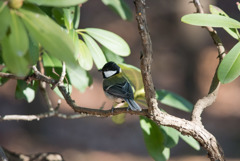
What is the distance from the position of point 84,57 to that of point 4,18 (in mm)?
641

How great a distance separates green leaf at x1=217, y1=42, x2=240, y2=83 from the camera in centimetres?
136

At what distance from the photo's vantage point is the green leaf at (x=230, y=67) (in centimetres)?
136

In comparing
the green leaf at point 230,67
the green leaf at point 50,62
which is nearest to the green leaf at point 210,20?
the green leaf at point 230,67

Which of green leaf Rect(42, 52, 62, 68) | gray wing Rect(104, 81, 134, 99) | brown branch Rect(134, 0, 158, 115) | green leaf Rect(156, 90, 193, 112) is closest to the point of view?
brown branch Rect(134, 0, 158, 115)

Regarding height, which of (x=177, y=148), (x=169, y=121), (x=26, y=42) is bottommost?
(x=177, y=148)

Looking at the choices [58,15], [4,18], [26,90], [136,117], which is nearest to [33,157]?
[26,90]

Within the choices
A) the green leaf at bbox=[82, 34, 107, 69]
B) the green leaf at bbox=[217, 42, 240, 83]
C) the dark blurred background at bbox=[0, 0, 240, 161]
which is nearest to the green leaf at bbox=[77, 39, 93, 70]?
the green leaf at bbox=[82, 34, 107, 69]

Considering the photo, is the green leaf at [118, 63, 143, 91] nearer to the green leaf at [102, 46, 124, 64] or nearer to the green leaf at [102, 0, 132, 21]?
the green leaf at [102, 46, 124, 64]

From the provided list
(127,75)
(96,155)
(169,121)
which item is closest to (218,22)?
(169,121)

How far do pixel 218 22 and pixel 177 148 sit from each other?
3.46m

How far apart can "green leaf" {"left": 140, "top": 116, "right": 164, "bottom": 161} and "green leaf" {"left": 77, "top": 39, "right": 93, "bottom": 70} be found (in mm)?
533

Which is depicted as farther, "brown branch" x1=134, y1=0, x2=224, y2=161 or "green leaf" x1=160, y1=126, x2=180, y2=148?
"green leaf" x1=160, y1=126, x2=180, y2=148

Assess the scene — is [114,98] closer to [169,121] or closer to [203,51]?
[169,121]

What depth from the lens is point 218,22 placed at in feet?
4.48
